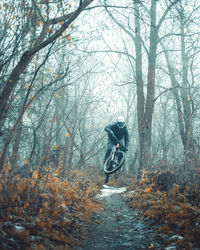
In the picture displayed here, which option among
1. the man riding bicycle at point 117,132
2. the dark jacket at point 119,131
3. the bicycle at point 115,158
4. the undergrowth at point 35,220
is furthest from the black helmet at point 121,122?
the undergrowth at point 35,220

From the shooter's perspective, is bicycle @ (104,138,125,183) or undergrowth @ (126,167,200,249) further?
bicycle @ (104,138,125,183)

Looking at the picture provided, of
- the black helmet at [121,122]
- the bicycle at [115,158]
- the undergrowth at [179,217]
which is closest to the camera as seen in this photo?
the undergrowth at [179,217]

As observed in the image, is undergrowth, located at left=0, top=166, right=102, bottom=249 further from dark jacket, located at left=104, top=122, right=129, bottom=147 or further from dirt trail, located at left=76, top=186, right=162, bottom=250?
dark jacket, located at left=104, top=122, right=129, bottom=147

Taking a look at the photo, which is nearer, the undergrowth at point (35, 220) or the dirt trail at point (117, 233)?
the undergrowth at point (35, 220)

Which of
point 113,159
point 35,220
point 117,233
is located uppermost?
point 113,159

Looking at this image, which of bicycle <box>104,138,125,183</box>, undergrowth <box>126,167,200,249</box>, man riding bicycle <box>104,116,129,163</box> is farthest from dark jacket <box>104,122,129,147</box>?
undergrowth <box>126,167,200,249</box>

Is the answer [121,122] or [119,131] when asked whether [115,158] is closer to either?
[119,131]

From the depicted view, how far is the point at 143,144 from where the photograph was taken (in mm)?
11211

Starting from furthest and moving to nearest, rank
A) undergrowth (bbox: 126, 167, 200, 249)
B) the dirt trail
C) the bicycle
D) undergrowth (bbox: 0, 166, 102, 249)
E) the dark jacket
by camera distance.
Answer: the dark jacket < the bicycle < the dirt trail < undergrowth (bbox: 126, 167, 200, 249) < undergrowth (bbox: 0, 166, 102, 249)

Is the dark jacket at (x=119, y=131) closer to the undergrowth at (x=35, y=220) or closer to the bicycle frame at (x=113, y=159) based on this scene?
the bicycle frame at (x=113, y=159)

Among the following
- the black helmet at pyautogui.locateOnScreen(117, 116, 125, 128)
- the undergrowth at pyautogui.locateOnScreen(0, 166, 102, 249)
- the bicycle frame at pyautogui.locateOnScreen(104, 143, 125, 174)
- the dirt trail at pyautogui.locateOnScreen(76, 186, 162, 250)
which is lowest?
the dirt trail at pyautogui.locateOnScreen(76, 186, 162, 250)

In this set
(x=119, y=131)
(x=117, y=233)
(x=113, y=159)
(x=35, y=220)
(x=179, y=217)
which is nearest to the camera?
(x=35, y=220)

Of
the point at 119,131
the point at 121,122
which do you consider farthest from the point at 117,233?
the point at 119,131

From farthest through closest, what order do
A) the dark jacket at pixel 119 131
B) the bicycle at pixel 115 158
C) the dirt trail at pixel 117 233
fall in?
the dark jacket at pixel 119 131
the bicycle at pixel 115 158
the dirt trail at pixel 117 233
